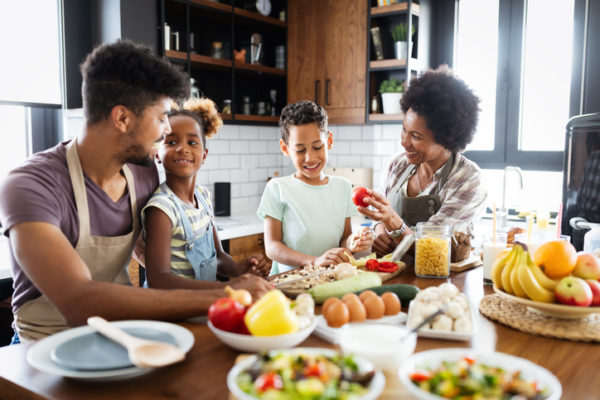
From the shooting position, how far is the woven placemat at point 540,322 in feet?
4.46

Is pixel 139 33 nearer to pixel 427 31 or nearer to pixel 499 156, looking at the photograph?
pixel 427 31

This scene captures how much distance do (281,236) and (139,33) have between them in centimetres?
185

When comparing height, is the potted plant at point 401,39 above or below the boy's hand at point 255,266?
above

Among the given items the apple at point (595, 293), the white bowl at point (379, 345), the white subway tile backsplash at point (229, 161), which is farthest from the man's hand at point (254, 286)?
the white subway tile backsplash at point (229, 161)

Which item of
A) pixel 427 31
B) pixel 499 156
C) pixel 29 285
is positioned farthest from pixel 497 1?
pixel 29 285

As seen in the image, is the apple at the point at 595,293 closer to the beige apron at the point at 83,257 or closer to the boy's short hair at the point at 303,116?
the boy's short hair at the point at 303,116

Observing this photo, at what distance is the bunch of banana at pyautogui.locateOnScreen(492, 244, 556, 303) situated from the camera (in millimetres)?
1438

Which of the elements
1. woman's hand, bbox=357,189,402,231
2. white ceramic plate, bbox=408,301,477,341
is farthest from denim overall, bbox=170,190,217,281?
white ceramic plate, bbox=408,301,477,341

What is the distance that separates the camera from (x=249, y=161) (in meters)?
4.81

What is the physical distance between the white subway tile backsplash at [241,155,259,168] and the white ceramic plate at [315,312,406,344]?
11.4 feet

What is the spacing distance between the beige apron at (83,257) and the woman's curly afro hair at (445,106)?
1502mm

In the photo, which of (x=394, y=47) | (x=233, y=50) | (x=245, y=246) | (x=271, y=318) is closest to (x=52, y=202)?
(x=271, y=318)

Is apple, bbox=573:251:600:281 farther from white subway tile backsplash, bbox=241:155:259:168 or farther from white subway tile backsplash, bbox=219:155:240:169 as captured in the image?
white subway tile backsplash, bbox=241:155:259:168

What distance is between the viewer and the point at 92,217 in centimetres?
172
